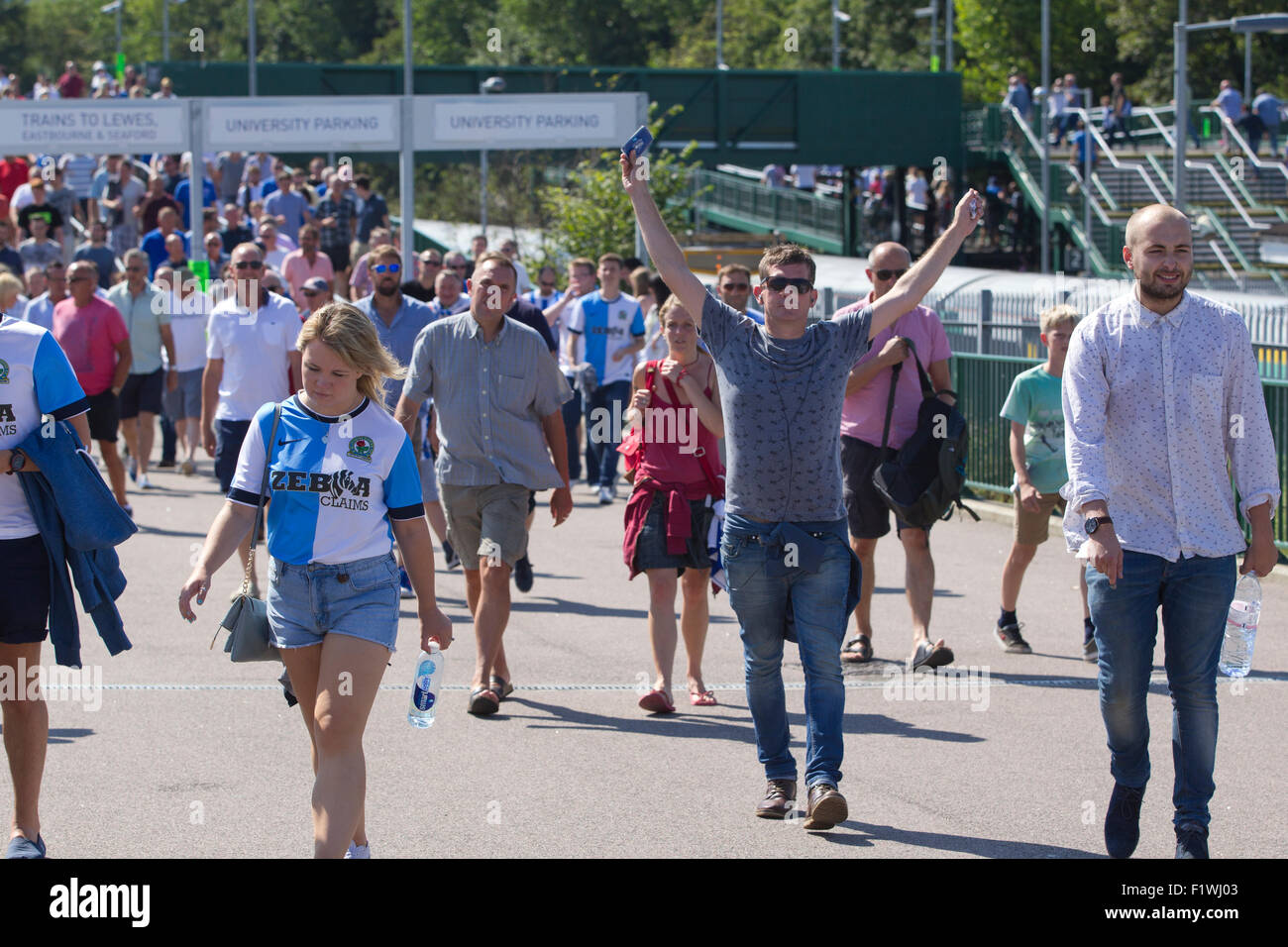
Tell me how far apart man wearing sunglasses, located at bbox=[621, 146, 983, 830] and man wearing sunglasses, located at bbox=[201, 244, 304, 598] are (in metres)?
5.66

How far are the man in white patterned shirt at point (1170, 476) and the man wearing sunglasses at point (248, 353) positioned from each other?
22.5ft

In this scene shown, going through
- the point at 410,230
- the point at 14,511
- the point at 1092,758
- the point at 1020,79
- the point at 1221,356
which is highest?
the point at 1020,79

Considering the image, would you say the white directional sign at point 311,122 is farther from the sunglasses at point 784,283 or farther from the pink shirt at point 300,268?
the sunglasses at point 784,283

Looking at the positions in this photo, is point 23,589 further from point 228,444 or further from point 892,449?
point 228,444

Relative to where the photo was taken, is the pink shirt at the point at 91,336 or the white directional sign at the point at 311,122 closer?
the pink shirt at the point at 91,336

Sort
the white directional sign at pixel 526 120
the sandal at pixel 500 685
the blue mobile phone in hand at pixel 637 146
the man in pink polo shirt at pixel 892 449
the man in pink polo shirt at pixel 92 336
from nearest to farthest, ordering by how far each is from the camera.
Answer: the blue mobile phone in hand at pixel 637 146
the sandal at pixel 500 685
the man in pink polo shirt at pixel 892 449
the man in pink polo shirt at pixel 92 336
the white directional sign at pixel 526 120

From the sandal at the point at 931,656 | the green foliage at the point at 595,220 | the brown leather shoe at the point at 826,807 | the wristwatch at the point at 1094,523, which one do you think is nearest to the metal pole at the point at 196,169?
the green foliage at the point at 595,220

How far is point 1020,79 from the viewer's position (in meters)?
41.6

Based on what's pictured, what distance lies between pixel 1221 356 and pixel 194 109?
17894 mm

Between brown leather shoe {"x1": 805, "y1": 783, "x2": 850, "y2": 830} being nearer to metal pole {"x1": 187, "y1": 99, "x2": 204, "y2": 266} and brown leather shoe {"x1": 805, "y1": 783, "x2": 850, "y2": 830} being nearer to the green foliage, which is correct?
metal pole {"x1": 187, "y1": 99, "x2": 204, "y2": 266}

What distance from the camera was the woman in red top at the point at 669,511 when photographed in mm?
7922

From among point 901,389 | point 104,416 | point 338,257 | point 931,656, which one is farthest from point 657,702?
point 338,257
